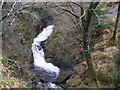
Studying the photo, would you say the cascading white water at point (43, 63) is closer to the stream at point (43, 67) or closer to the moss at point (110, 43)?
the stream at point (43, 67)

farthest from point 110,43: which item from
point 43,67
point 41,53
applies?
point 41,53

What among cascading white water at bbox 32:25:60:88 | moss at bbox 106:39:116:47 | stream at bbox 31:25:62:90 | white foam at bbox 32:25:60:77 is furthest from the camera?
white foam at bbox 32:25:60:77

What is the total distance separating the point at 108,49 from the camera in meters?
12.9

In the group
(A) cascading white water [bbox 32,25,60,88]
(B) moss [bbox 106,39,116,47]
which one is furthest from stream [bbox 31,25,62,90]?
(B) moss [bbox 106,39,116,47]

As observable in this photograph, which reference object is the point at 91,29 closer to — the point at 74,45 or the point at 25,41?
the point at 74,45

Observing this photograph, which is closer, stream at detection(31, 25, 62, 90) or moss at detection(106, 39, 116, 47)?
stream at detection(31, 25, 62, 90)

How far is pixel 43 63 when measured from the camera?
16.3 m

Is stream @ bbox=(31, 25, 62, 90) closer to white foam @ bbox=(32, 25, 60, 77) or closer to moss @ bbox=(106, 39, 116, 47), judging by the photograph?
white foam @ bbox=(32, 25, 60, 77)

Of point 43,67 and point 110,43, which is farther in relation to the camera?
point 43,67

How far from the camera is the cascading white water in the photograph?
13882mm

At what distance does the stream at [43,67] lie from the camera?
1257 centimetres

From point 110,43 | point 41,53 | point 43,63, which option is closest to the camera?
point 110,43

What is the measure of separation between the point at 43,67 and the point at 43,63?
2.00ft

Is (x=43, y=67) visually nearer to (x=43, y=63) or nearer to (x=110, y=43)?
(x=43, y=63)
